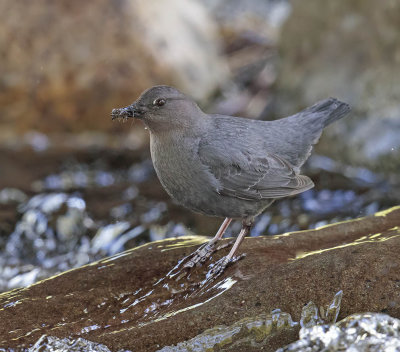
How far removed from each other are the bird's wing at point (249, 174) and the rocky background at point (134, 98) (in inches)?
62.1

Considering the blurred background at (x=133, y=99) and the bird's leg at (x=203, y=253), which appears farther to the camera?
the blurred background at (x=133, y=99)

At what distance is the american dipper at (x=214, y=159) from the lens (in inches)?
134

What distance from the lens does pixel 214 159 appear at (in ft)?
11.4

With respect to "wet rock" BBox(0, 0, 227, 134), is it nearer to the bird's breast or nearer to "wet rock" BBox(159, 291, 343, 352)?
the bird's breast

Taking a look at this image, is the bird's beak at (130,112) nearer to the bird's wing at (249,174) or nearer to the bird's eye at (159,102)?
the bird's eye at (159,102)

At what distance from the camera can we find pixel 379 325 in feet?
8.79

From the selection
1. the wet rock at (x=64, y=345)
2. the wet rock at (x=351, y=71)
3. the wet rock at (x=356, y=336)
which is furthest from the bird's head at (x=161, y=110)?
the wet rock at (x=351, y=71)

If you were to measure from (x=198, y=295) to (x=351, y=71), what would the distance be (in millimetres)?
4285

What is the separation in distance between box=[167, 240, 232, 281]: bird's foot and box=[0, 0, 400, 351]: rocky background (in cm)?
157

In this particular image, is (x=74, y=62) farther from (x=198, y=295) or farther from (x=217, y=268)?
(x=198, y=295)

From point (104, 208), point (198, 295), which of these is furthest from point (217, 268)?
point (104, 208)

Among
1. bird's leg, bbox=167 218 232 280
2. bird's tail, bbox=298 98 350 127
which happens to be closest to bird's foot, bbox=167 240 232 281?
bird's leg, bbox=167 218 232 280

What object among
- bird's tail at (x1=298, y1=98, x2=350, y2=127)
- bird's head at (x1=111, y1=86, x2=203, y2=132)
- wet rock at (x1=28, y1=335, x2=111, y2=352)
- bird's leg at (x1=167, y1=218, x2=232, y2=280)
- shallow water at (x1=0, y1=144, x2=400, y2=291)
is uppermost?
bird's head at (x1=111, y1=86, x2=203, y2=132)

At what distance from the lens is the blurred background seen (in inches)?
217
